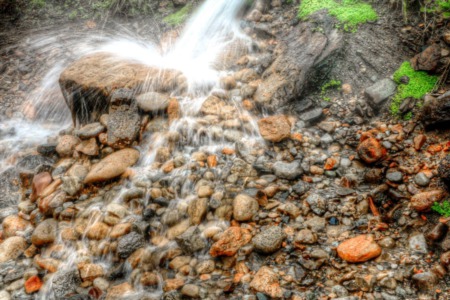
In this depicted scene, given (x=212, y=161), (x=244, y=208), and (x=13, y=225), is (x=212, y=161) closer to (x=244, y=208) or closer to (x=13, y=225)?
(x=244, y=208)

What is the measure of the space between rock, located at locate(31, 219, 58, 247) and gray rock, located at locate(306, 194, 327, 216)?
329 centimetres

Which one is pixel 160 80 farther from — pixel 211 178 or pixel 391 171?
pixel 391 171

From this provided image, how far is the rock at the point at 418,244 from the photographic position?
2827 mm

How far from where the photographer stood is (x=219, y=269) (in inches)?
129

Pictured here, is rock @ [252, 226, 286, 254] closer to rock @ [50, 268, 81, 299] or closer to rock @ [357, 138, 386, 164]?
rock @ [357, 138, 386, 164]

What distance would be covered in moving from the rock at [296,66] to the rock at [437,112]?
6.00ft

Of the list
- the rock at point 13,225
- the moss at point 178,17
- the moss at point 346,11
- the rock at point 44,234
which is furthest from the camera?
the moss at point 178,17

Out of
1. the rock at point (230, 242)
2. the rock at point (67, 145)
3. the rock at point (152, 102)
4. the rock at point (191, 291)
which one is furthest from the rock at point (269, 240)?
the rock at point (67, 145)

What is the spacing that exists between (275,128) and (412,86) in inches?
76.6

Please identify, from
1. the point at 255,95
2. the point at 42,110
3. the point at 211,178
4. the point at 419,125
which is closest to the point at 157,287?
the point at 211,178

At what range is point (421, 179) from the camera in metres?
3.30

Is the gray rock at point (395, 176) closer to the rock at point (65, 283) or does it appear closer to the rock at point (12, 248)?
the rock at point (65, 283)

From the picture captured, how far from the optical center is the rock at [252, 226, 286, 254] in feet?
10.6

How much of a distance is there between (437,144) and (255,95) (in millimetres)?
2721
